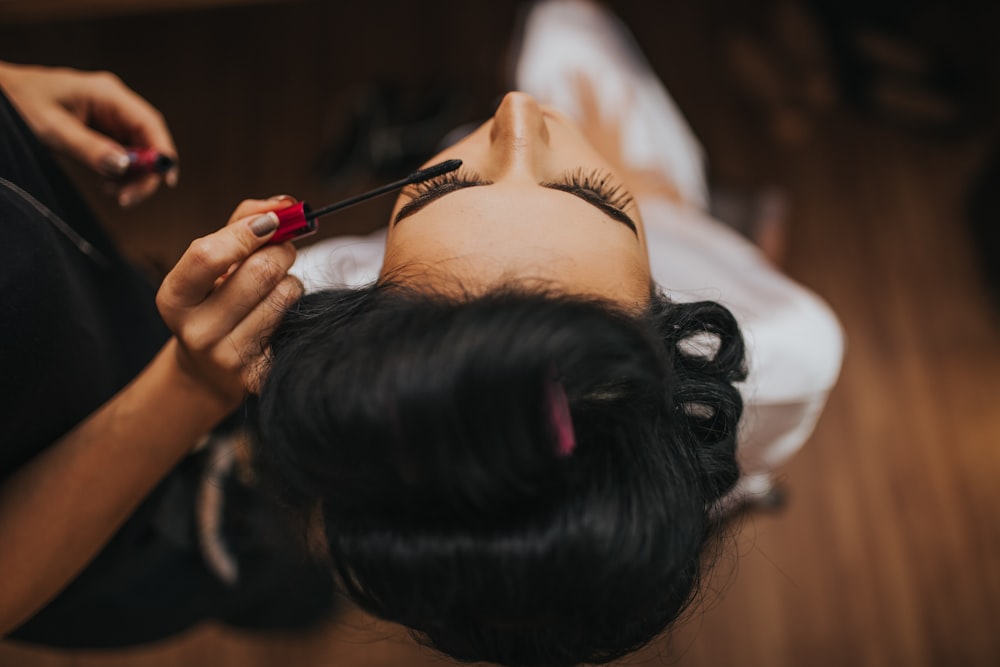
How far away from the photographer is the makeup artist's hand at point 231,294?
0.53 metres

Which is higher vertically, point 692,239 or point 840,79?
point 840,79

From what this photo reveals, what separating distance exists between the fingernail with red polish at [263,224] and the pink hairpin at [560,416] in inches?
10.3

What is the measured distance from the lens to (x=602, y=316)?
1.59 feet

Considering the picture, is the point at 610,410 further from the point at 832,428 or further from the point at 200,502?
the point at 832,428

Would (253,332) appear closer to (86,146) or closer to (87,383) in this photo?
(87,383)

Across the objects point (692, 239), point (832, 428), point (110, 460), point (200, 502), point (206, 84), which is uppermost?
point (206, 84)

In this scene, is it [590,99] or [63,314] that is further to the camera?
[590,99]

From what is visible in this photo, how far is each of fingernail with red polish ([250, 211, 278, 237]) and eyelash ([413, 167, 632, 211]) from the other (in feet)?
0.42

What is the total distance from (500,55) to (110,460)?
4.38 feet

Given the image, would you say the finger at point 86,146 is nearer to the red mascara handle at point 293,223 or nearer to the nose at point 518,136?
the red mascara handle at point 293,223

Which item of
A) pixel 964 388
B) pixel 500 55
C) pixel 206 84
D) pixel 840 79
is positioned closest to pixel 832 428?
pixel 964 388

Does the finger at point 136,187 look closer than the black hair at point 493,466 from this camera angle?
No

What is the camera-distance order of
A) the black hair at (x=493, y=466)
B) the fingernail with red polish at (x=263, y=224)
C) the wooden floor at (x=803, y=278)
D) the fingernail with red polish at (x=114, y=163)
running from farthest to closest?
the wooden floor at (x=803, y=278)
the fingernail with red polish at (x=114, y=163)
the fingernail with red polish at (x=263, y=224)
the black hair at (x=493, y=466)

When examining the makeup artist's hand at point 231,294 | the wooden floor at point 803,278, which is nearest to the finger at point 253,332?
the makeup artist's hand at point 231,294
